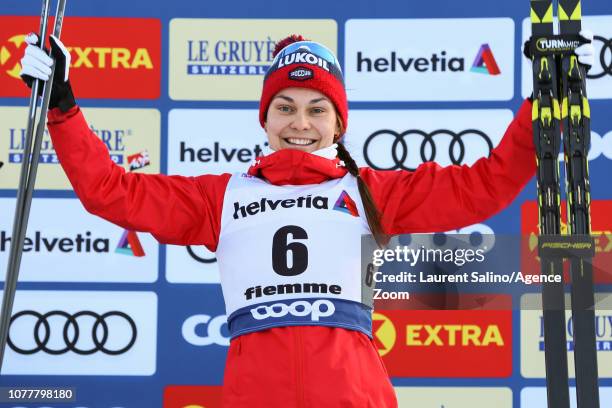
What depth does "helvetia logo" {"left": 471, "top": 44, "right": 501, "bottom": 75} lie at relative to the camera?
331 cm

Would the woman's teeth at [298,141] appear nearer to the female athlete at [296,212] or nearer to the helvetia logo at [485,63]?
the female athlete at [296,212]

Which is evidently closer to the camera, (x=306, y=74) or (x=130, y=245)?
(x=306, y=74)

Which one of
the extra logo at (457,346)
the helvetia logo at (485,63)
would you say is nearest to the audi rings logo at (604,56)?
the helvetia logo at (485,63)

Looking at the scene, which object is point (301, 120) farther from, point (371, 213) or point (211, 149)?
point (211, 149)

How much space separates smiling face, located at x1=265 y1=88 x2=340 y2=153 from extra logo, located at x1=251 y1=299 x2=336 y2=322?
1.33 feet

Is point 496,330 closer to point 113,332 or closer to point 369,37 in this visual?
point 369,37

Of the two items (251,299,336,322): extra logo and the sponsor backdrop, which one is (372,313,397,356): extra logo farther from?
(251,299,336,322): extra logo

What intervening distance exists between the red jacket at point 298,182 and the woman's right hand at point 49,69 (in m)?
0.03

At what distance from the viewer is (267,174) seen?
2227mm

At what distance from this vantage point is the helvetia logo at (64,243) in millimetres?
3301

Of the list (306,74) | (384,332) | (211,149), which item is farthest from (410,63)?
(306,74)

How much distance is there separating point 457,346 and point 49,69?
1.92 metres

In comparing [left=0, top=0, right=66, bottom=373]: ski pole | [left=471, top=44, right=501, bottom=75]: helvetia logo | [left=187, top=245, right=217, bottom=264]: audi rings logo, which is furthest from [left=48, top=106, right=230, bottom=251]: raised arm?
[left=471, top=44, right=501, bottom=75]: helvetia logo

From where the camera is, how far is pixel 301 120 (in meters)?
2.22
